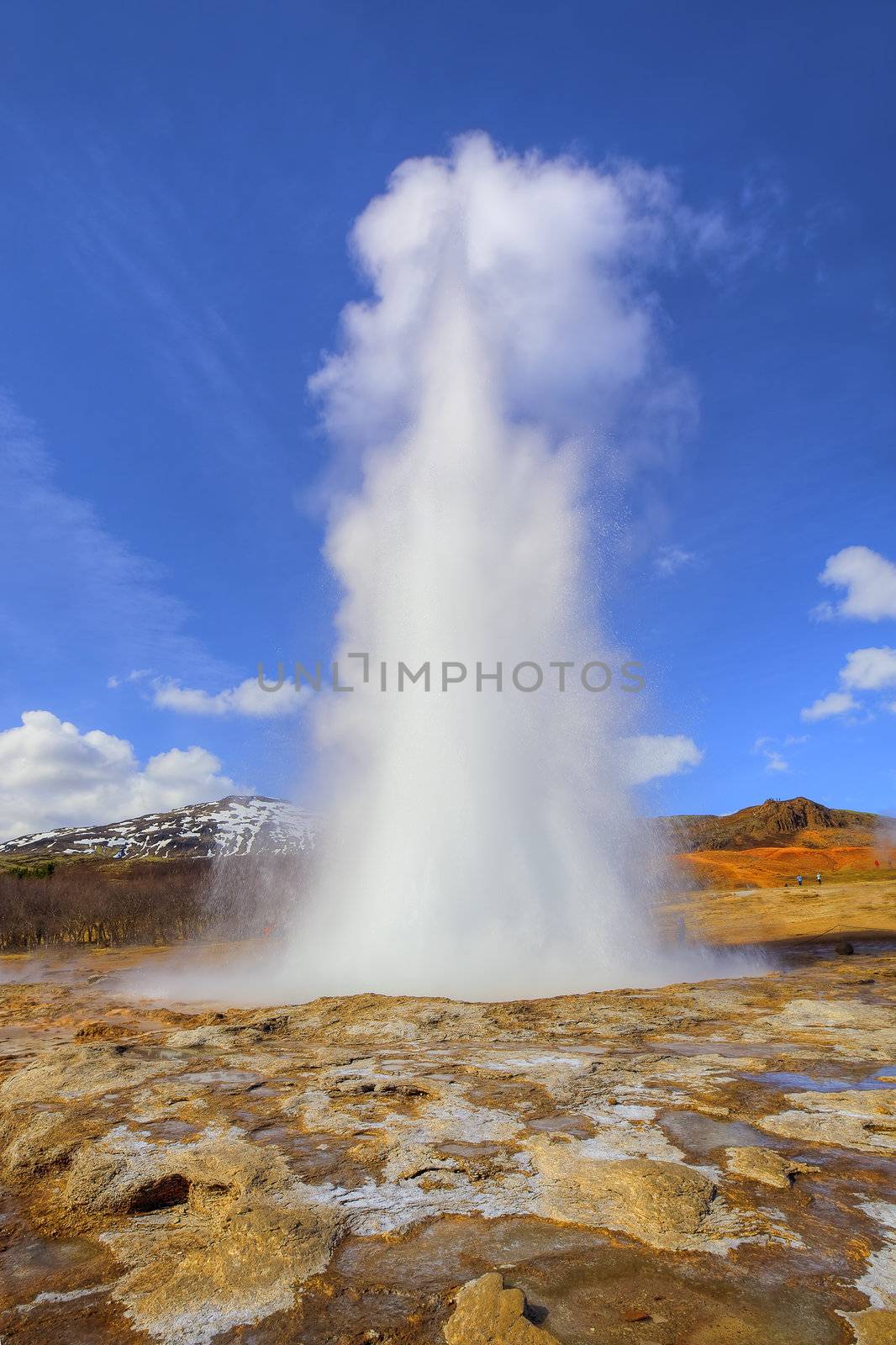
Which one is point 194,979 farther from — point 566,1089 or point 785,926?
point 785,926

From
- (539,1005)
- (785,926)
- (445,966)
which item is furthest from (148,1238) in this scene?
(785,926)

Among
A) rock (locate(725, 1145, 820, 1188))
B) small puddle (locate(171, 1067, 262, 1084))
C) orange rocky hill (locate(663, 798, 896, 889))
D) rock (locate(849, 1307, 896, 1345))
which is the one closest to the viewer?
rock (locate(849, 1307, 896, 1345))

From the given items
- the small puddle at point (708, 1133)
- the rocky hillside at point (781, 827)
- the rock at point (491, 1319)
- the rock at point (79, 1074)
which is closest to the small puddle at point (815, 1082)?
the small puddle at point (708, 1133)

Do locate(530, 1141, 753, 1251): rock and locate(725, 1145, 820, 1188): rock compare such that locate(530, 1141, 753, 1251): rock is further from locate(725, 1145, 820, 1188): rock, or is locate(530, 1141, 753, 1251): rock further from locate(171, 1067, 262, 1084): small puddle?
locate(171, 1067, 262, 1084): small puddle

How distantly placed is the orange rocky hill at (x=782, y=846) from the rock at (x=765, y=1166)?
123ft

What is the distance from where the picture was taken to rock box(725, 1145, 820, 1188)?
3395 mm

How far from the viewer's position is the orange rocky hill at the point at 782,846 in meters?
47.8

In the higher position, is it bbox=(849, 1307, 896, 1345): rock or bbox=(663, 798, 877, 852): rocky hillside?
bbox=(663, 798, 877, 852): rocky hillside

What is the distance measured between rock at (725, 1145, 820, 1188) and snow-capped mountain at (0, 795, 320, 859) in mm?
116931

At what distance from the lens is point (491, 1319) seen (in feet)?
7.43

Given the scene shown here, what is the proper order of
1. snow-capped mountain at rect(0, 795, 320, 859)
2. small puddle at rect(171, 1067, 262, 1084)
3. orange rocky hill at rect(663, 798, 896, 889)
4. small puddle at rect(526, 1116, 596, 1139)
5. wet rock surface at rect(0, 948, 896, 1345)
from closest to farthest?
wet rock surface at rect(0, 948, 896, 1345) → small puddle at rect(526, 1116, 596, 1139) → small puddle at rect(171, 1067, 262, 1084) → orange rocky hill at rect(663, 798, 896, 889) → snow-capped mountain at rect(0, 795, 320, 859)

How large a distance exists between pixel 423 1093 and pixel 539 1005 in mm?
4544

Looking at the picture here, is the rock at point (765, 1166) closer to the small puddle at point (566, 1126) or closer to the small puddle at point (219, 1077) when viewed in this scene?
the small puddle at point (566, 1126)

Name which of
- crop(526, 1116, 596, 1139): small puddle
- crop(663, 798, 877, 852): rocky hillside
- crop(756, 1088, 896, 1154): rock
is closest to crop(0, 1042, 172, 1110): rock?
crop(526, 1116, 596, 1139): small puddle
